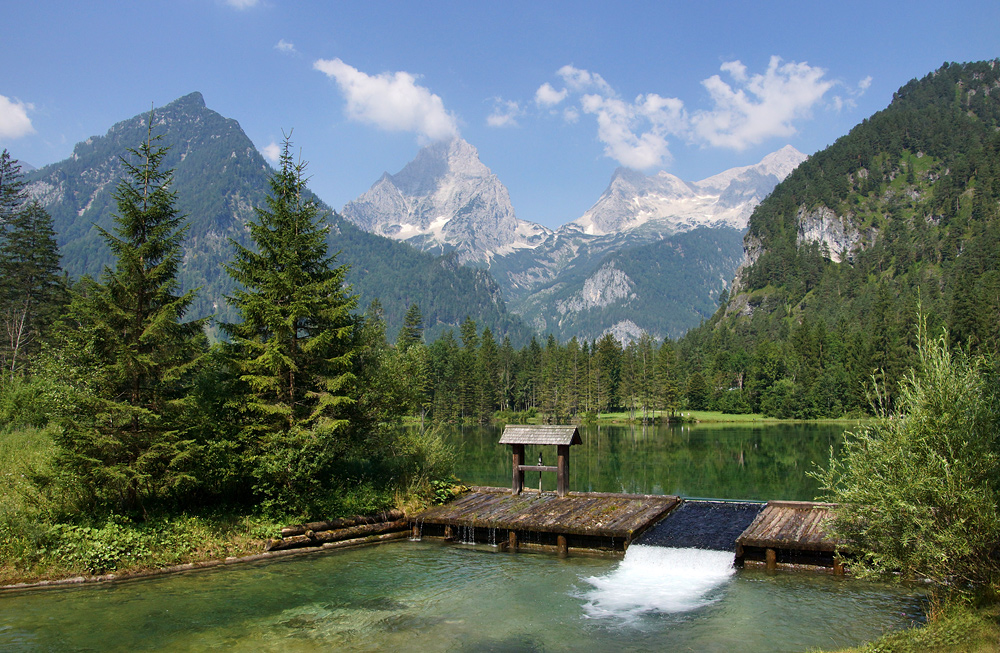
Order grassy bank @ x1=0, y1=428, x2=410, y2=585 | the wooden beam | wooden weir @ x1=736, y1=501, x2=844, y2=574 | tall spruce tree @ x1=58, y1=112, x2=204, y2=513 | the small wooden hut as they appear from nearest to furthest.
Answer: grassy bank @ x1=0, y1=428, x2=410, y2=585, tall spruce tree @ x1=58, y1=112, x2=204, y2=513, wooden weir @ x1=736, y1=501, x2=844, y2=574, the small wooden hut, the wooden beam

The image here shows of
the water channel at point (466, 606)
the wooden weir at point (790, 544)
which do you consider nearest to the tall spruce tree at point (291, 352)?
the water channel at point (466, 606)

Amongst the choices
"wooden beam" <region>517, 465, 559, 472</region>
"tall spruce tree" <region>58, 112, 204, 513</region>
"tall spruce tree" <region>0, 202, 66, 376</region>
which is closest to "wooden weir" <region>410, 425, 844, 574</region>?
"wooden beam" <region>517, 465, 559, 472</region>

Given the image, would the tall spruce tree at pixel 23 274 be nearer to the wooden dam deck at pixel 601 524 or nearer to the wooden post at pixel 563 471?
the wooden dam deck at pixel 601 524

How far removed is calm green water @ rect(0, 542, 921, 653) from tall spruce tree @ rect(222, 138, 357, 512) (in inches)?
148

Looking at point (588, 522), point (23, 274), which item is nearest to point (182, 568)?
point (588, 522)

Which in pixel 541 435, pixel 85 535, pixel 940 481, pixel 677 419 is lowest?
pixel 677 419

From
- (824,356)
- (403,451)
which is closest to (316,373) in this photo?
(403,451)

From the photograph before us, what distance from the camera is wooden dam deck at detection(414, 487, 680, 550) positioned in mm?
23781

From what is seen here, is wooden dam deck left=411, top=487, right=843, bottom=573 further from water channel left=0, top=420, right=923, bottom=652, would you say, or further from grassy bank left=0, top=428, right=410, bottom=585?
grassy bank left=0, top=428, right=410, bottom=585

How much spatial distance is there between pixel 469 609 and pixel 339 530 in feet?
29.5

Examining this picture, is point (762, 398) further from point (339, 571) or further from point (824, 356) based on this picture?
point (339, 571)

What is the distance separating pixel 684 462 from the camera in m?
58.8

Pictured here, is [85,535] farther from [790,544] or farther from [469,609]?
[790,544]

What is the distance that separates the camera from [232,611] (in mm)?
17250
